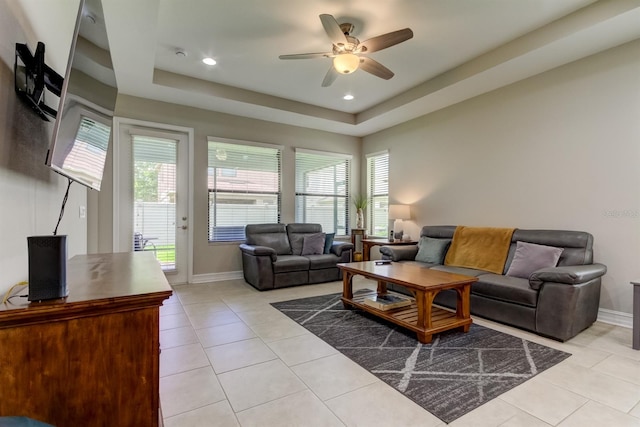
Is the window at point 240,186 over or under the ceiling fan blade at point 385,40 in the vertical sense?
under

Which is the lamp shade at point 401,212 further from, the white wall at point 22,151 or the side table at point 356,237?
the white wall at point 22,151

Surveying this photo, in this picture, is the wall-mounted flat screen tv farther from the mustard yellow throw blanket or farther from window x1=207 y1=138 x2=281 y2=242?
the mustard yellow throw blanket

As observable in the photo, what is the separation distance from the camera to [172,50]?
349cm

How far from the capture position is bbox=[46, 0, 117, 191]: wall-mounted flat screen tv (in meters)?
1.21

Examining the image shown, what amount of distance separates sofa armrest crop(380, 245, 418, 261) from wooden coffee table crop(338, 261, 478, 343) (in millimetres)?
939

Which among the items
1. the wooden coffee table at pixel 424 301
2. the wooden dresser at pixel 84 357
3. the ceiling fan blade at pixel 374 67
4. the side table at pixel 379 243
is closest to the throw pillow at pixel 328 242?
the side table at pixel 379 243

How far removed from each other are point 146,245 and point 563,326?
16.4ft

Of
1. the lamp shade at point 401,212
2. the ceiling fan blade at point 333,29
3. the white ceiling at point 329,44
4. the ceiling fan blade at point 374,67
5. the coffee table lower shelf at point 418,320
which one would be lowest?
the coffee table lower shelf at point 418,320

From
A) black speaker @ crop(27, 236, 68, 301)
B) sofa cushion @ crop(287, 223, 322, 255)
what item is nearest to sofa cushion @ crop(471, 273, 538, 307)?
sofa cushion @ crop(287, 223, 322, 255)

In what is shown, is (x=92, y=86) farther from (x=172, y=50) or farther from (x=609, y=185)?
(x=609, y=185)

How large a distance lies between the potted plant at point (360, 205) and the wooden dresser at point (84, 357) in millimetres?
5267

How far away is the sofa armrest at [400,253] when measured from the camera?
4.41 m

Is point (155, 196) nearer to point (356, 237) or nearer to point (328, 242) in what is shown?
point (328, 242)

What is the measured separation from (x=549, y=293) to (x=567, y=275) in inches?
8.5
